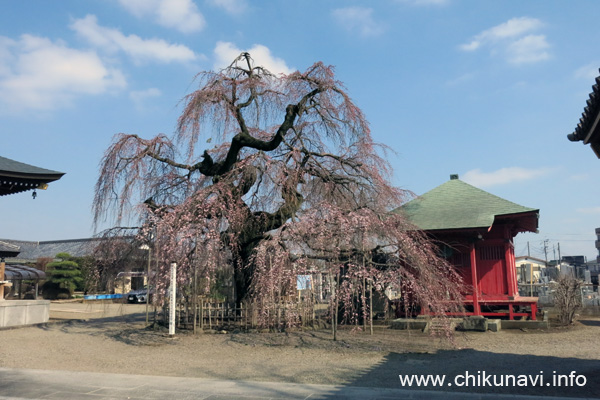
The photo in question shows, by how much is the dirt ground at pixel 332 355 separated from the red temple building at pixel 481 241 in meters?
1.43

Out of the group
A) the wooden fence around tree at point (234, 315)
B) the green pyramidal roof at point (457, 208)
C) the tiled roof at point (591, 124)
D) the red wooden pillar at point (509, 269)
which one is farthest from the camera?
the red wooden pillar at point (509, 269)

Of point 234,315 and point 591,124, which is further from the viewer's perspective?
point 234,315

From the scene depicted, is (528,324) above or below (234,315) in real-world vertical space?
below

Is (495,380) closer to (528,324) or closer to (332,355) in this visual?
(332,355)

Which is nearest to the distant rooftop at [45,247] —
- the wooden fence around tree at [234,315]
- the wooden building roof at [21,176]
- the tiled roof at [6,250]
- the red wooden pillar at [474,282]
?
the tiled roof at [6,250]

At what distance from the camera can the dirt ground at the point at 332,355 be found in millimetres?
8531

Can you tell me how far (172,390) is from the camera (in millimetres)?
7410

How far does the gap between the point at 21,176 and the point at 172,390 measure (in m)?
9.18

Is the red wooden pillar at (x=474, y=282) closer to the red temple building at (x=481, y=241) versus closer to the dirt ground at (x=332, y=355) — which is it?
the red temple building at (x=481, y=241)

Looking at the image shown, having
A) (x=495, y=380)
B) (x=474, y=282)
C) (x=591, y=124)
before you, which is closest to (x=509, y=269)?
(x=474, y=282)

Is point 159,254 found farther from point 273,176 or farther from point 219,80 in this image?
point 219,80

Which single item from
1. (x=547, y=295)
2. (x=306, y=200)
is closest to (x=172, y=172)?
(x=306, y=200)

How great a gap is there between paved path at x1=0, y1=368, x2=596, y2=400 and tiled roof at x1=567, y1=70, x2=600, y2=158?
13.3ft

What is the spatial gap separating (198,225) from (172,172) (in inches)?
135
